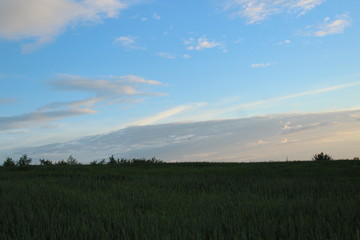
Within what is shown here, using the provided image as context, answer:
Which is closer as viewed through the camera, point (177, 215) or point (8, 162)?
point (177, 215)

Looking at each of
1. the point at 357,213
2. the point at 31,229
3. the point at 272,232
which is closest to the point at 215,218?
the point at 272,232

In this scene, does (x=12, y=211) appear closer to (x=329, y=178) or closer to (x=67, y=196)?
(x=67, y=196)

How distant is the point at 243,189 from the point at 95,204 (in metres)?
4.94

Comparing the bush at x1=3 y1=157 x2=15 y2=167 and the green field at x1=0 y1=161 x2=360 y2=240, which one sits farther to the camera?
the bush at x1=3 y1=157 x2=15 y2=167

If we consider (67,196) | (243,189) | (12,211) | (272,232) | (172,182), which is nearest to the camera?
(272,232)

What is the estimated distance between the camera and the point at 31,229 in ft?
20.8

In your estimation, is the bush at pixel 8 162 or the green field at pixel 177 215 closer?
the green field at pixel 177 215

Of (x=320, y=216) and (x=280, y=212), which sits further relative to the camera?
(x=280, y=212)

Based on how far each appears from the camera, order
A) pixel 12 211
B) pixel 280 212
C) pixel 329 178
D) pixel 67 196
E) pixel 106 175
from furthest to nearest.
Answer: pixel 106 175
pixel 329 178
pixel 67 196
pixel 12 211
pixel 280 212

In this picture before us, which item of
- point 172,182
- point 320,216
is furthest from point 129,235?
point 172,182

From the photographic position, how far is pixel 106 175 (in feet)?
50.9

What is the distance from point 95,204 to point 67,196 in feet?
4.72

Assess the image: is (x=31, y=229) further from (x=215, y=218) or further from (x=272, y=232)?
(x=272, y=232)

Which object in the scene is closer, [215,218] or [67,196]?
[215,218]
